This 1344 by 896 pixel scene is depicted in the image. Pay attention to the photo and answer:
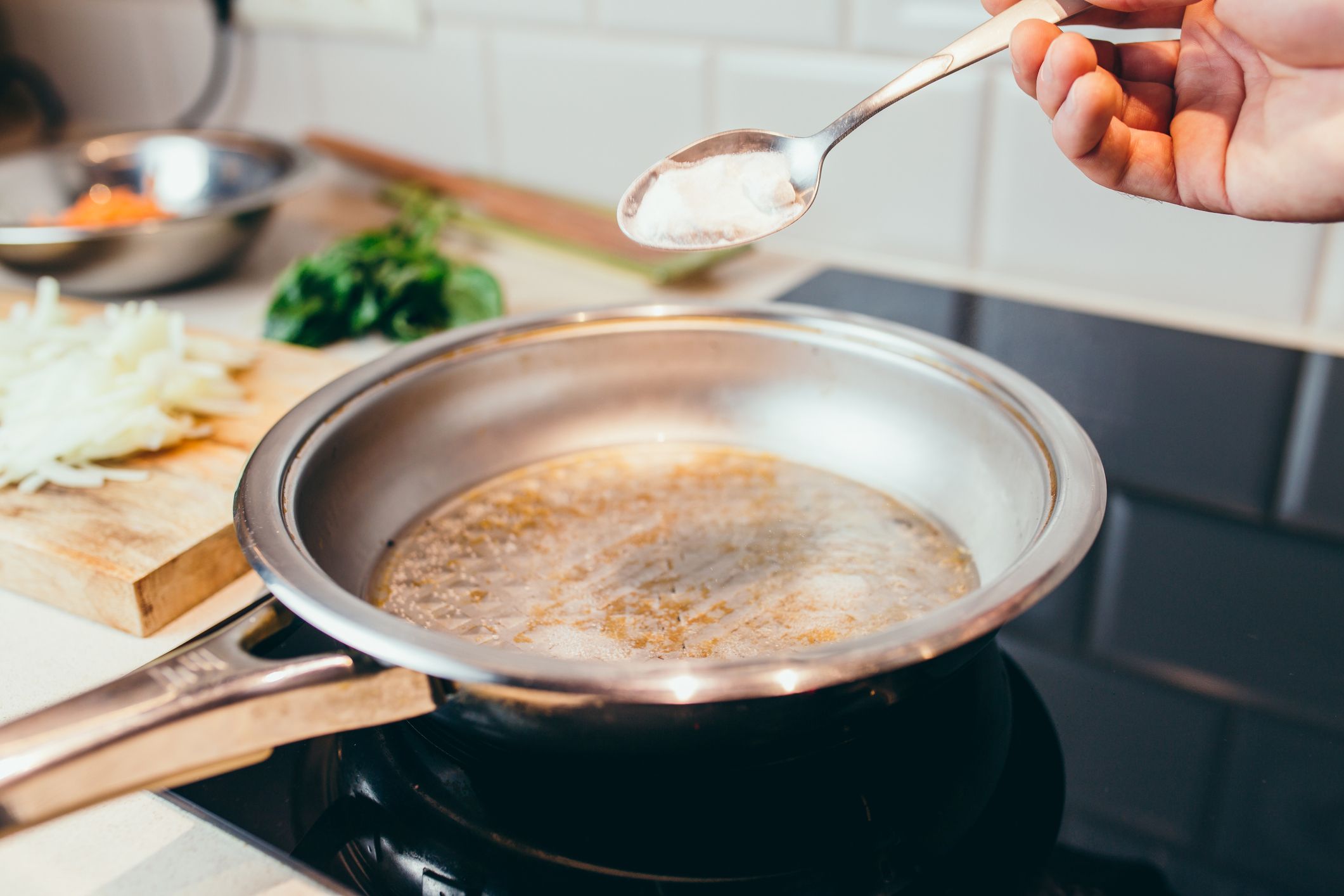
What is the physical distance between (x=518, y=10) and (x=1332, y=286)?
76 centimetres

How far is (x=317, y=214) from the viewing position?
3.79ft

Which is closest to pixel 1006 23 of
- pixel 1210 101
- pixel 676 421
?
pixel 1210 101

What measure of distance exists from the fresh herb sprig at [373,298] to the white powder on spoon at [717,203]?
0.27m

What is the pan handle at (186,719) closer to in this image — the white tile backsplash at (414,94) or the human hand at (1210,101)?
the human hand at (1210,101)

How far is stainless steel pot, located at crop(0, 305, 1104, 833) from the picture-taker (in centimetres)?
33

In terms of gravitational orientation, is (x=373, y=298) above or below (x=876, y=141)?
below

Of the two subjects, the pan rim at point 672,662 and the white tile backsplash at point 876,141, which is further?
the white tile backsplash at point 876,141

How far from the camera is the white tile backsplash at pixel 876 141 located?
845 millimetres

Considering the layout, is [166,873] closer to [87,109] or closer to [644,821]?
[644,821]

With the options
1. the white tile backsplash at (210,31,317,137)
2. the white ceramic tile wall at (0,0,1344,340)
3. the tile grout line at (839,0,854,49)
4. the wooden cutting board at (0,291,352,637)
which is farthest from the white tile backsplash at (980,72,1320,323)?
the white tile backsplash at (210,31,317,137)

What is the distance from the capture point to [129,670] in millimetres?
503

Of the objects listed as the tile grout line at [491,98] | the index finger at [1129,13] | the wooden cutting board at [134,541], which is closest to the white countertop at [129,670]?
the wooden cutting board at [134,541]

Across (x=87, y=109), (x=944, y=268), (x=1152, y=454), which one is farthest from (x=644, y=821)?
(x=87, y=109)

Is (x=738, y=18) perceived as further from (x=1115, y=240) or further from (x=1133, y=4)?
(x=1133, y=4)
